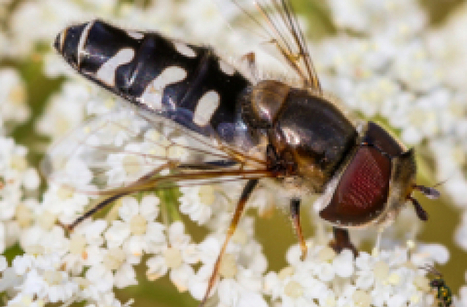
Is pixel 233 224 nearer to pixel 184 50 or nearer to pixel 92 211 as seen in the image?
pixel 92 211

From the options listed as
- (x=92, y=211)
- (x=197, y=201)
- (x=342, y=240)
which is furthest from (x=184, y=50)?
(x=342, y=240)

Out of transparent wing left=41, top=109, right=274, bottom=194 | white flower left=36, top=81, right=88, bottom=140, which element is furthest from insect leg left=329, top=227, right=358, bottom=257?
white flower left=36, top=81, right=88, bottom=140

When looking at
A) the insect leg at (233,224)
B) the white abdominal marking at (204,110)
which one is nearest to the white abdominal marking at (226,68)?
the white abdominal marking at (204,110)

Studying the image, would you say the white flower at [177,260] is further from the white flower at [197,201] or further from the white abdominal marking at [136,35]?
the white abdominal marking at [136,35]

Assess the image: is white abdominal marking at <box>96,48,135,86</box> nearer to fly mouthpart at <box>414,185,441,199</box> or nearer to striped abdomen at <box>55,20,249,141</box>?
striped abdomen at <box>55,20,249,141</box>

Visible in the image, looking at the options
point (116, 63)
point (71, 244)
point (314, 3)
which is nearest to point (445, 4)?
point (314, 3)

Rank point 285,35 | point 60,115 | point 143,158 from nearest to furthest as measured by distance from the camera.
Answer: point 143,158, point 285,35, point 60,115

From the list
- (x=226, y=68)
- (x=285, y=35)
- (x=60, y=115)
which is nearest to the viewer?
(x=226, y=68)
